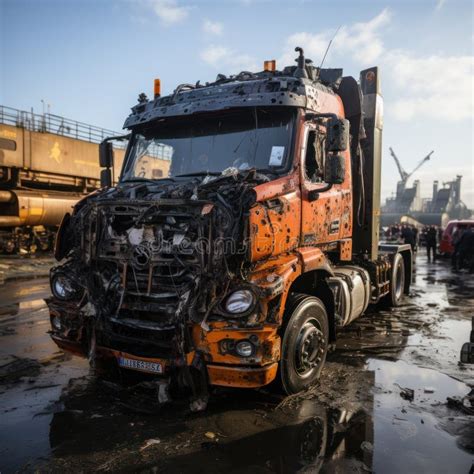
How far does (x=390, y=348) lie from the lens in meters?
6.30

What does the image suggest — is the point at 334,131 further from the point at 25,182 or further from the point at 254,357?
the point at 25,182

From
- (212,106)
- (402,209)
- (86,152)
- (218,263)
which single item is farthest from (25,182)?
(402,209)

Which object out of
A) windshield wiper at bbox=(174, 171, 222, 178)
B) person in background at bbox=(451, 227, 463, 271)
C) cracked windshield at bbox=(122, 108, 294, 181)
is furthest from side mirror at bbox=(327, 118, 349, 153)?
person in background at bbox=(451, 227, 463, 271)

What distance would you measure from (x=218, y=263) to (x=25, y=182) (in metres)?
17.8

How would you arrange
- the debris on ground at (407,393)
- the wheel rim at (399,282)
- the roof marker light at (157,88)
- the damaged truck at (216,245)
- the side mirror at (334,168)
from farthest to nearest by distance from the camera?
the wheel rim at (399,282)
the roof marker light at (157,88)
the side mirror at (334,168)
the debris on ground at (407,393)
the damaged truck at (216,245)

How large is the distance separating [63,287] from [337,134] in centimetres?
331

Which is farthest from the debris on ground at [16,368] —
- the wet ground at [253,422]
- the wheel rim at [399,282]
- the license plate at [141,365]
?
the wheel rim at [399,282]

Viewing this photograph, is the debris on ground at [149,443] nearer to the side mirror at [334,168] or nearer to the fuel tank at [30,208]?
the side mirror at [334,168]

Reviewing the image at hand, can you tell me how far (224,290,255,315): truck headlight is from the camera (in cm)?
377

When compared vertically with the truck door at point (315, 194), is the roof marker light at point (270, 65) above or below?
above

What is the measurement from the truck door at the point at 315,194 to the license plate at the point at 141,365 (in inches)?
79.9

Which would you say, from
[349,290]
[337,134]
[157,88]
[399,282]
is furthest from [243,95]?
[399,282]

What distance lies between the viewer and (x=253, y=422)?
13.0ft

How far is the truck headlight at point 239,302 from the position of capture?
377 centimetres
